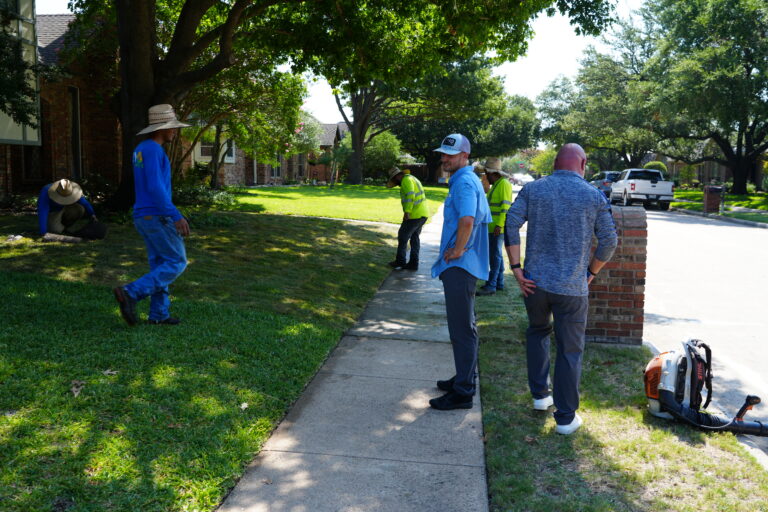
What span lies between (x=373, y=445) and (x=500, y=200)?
5.34m

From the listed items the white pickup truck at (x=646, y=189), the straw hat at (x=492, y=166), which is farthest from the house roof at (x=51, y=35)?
the white pickup truck at (x=646, y=189)

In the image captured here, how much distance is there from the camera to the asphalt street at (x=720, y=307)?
5.73 m

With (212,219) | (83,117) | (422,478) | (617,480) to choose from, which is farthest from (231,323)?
(83,117)

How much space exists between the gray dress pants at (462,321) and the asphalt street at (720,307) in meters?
1.98

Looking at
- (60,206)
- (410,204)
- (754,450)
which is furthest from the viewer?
(60,206)

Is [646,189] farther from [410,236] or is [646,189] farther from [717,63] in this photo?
[410,236]

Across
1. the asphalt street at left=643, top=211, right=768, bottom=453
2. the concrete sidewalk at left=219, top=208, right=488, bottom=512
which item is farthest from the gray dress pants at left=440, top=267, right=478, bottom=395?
the asphalt street at left=643, top=211, right=768, bottom=453

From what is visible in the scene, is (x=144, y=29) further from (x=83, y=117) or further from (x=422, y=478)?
(x=422, y=478)

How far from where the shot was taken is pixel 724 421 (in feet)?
14.4

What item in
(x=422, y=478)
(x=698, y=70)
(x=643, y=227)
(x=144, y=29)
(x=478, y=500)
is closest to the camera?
(x=478, y=500)

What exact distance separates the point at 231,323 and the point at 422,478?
10.8ft

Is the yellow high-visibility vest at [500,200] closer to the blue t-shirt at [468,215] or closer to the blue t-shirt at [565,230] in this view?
the blue t-shirt at [468,215]

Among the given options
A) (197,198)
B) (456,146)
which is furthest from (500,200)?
(197,198)

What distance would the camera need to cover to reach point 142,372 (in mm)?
4758
